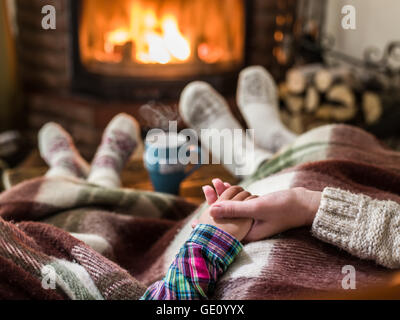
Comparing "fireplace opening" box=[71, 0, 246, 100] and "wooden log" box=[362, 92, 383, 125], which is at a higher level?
"fireplace opening" box=[71, 0, 246, 100]

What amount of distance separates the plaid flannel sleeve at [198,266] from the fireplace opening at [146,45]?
1.17 m

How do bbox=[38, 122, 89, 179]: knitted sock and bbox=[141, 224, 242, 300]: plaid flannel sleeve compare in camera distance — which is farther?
bbox=[38, 122, 89, 179]: knitted sock

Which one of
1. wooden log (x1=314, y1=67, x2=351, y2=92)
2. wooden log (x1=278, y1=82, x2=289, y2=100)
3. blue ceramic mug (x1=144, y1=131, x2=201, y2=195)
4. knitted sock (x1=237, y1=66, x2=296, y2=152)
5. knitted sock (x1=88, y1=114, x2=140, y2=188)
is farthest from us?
wooden log (x1=278, y1=82, x2=289, y2=100)

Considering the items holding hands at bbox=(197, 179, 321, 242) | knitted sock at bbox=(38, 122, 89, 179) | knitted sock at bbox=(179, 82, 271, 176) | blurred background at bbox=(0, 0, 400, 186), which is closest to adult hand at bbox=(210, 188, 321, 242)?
holding hands at bbox=(197, 179, 321, 242)

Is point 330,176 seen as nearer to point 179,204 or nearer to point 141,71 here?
point 179,204

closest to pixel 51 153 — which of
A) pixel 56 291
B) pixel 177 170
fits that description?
pixel 177 170

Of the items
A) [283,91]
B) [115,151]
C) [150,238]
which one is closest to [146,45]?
[283,91]

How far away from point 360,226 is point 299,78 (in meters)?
1.28

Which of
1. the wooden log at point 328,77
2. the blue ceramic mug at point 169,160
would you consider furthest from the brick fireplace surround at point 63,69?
the blue ceramic mug at point 169,160

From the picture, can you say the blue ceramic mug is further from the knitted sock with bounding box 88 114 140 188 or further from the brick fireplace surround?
the brick fireplace surround

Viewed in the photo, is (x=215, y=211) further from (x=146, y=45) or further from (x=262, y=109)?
(x=146, y=45)

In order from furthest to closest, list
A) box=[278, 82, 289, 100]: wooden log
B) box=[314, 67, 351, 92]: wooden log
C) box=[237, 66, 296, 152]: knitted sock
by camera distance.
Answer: box=[278, 82, 289, 100]: wooden log
box=[314, 67, 351, 92]: wooden log
box=[237, 66, 296, 152]: knitted sock

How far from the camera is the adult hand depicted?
54 centimetres

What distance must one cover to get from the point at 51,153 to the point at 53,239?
1.94 ft
